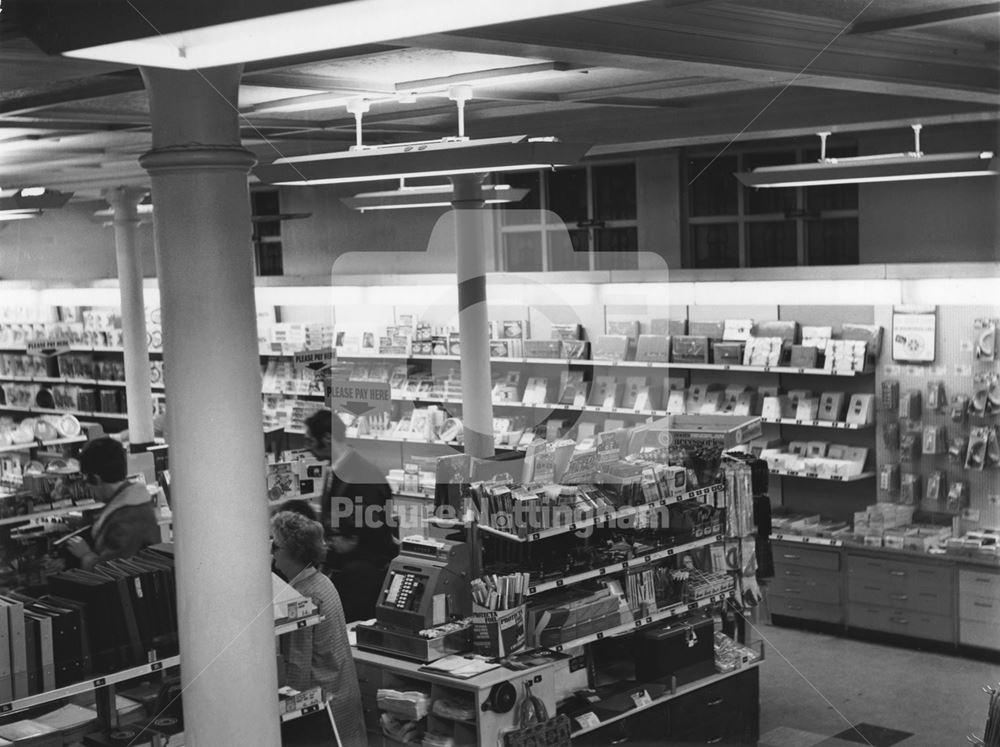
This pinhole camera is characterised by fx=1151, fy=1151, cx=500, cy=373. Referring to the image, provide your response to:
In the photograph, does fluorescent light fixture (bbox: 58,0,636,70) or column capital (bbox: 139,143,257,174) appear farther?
column capital (bbox: 139,143,257,174)

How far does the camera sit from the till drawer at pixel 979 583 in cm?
786

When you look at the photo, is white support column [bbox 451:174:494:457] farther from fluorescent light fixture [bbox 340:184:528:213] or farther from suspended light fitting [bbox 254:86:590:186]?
suspended light fitting [bbox 254:86:590:186]

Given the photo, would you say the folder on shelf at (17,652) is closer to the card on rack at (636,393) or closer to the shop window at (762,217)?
the card on rack at (636,393)

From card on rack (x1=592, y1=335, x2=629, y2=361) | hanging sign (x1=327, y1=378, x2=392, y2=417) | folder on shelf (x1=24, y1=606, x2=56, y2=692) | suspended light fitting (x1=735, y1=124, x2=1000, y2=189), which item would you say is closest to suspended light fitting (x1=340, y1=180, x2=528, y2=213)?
card on rack (x1=592, y1=335, x2=629, y2=361)

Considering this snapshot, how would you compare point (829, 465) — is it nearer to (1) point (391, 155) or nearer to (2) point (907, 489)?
(2) point (907, 489)

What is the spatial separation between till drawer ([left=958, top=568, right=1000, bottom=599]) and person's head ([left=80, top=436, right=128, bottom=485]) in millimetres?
5666

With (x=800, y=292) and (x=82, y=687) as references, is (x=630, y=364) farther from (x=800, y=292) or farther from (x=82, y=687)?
(x=82, y=687)

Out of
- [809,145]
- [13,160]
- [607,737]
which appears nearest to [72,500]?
[13,160]

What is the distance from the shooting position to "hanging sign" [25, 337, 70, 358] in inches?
579

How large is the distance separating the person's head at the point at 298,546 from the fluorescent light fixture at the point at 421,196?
12.9ft

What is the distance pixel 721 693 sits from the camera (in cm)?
647

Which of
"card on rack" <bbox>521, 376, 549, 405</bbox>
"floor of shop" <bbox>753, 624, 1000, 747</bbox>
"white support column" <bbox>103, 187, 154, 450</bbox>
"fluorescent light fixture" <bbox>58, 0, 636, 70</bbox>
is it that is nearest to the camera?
"fluorescent light fixture" <bbox>58, 0, 636, 70</bbox>

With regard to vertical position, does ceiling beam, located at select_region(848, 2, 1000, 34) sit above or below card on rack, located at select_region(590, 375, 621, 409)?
above

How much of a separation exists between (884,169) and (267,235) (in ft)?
27.8
